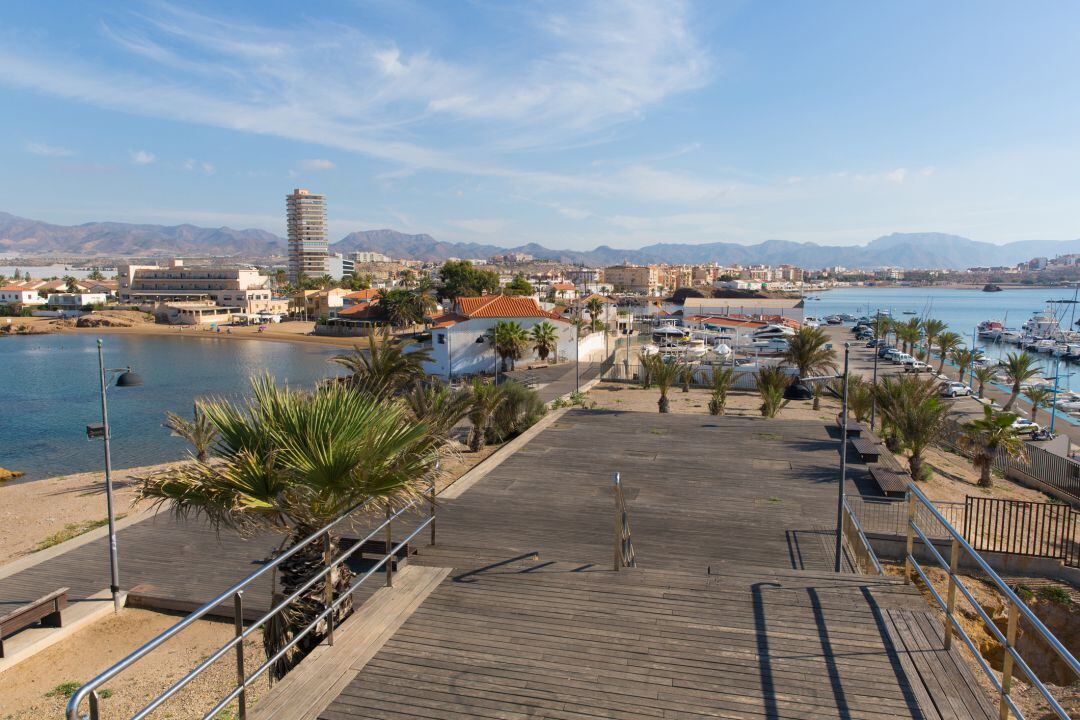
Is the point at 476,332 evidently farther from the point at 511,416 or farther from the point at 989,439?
the point at 989,439

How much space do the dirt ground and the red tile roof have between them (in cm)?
3259

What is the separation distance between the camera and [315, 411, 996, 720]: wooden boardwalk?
180 inches

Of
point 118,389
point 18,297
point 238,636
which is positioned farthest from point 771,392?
point 18,297

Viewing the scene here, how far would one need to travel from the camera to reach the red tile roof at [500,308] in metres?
41.6

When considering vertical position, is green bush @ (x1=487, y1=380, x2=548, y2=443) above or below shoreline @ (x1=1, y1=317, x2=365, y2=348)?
above

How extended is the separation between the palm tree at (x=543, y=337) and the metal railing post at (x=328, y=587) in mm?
35861

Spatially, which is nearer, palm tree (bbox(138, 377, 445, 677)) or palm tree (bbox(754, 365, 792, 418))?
palm tree (bbox(138, 377, 445, 677))

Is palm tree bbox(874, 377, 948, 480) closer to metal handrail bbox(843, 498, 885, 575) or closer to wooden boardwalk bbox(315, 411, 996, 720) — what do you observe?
wooden boardwalk bbox(315, 411, 996, 720)

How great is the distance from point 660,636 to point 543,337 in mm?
36265

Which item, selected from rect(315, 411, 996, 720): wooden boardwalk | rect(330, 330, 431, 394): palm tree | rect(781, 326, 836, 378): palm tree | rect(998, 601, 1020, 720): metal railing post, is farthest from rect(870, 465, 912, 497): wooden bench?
rect(781, 326, 836, 378): palm tree

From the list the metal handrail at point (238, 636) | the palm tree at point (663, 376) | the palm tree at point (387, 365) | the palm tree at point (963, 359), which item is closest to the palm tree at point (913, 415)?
Answer: the palm tree at point (663, 376)

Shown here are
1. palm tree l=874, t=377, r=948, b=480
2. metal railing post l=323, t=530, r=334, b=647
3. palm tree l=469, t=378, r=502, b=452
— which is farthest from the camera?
palm tree l=469, t=378, r=502, b=452

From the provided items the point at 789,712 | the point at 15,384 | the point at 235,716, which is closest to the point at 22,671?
the point at 235,716

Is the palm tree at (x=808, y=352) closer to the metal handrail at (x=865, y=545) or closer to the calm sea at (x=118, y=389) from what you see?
the metal handrail at (x=865, y=545)
